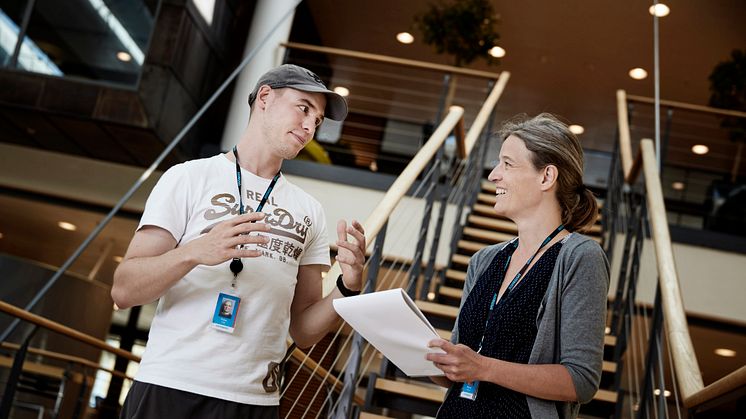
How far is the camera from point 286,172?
20.3 ft

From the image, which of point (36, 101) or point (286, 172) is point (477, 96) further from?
point (36, 101)

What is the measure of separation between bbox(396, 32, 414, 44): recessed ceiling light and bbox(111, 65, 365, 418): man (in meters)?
8.23

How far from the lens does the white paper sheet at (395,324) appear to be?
144cm

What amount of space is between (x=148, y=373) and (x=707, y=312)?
4793 millimetres

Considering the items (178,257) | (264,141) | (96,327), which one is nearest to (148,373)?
(178,257)

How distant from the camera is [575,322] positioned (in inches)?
59.6

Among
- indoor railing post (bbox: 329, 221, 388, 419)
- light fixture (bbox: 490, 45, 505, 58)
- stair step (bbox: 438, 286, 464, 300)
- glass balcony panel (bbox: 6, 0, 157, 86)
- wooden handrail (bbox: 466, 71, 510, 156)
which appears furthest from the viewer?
light fixture (bbox: 490, 45, 505, 58)

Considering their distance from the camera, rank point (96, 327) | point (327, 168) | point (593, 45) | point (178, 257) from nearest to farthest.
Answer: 1. point (178, 257)
2. point (327, 168)
3. point (96, 327)
4. point (593, 45)

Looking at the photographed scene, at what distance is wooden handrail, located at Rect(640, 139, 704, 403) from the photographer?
7.00 feet

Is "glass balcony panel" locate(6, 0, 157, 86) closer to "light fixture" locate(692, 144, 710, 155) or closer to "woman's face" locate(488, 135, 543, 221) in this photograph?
"woman's face" locate(488, 135, 543, 221)

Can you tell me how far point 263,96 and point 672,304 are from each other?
5.11 ft

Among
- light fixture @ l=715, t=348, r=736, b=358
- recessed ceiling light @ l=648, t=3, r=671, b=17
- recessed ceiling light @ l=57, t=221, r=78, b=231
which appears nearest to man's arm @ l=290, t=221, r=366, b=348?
light fixture @ l=715, t=348, r=736, b=358

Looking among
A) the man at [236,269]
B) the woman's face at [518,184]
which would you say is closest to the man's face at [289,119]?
the man at [236,269]

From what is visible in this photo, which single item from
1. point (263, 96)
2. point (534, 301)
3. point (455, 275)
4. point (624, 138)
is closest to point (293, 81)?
point (263, 96)
